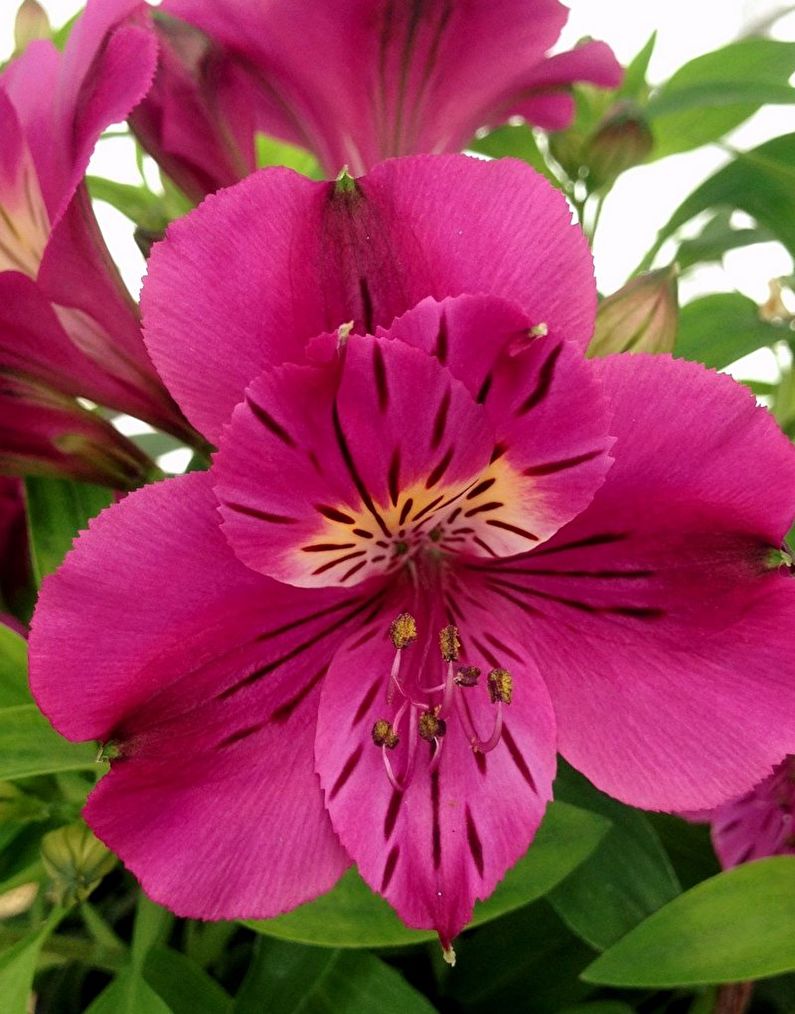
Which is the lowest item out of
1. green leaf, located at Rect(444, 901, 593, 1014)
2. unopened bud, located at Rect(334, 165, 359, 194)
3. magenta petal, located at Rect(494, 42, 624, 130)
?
green leaf, located at Rect(444, 901, 593, 1014)

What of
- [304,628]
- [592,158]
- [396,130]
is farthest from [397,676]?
[592,158]

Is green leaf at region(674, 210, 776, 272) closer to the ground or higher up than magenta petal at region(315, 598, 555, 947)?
higher up

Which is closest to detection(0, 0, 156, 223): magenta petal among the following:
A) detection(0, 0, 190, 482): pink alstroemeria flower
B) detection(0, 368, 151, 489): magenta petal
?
detection(0, 0, 190, 482): pink alstroemeria flower

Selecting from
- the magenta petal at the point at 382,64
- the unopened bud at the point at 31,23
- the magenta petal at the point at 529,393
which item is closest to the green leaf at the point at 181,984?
the magenta petal at the point at 529,393

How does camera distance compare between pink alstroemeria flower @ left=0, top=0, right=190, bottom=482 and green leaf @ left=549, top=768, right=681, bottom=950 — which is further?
green leaf @ left=549, top=768, right=681, bottom=950

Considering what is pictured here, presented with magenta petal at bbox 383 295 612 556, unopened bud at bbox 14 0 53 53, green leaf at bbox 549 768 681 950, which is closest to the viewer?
magenta petal at bbox 383 295 612 556

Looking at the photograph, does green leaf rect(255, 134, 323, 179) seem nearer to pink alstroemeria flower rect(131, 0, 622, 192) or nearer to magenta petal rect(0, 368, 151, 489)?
pink alstroemeria flower rect(131, 0, 622, 192)

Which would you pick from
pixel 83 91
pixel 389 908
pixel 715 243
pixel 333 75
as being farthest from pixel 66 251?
pixel 715 243

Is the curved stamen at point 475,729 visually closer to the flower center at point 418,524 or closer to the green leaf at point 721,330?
the flower center at point 418,524
